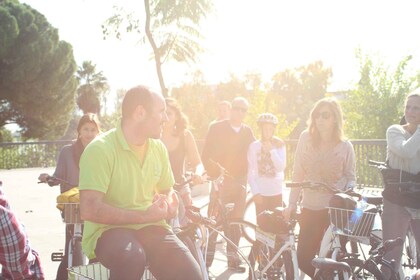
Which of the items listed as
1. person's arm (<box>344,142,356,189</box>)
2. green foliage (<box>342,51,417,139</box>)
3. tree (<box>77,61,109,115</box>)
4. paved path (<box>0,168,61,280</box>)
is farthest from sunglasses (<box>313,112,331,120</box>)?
tree (<box>77,61,109,115</box>)

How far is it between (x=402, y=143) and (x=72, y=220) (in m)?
2.74

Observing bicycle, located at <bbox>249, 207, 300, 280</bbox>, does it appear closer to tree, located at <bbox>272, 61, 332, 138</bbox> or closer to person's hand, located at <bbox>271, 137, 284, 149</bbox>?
person's hand, located at <bbox>271, 137, 284, 149</bbox>

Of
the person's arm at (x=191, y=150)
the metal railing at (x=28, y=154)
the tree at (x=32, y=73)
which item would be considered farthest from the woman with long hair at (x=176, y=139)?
the tree at (x=32, y=73)

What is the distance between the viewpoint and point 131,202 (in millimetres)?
3082

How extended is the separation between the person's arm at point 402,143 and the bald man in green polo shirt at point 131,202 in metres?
2.04

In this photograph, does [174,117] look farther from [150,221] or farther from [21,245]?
[21,245]

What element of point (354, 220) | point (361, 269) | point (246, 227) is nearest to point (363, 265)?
point (361, 269)

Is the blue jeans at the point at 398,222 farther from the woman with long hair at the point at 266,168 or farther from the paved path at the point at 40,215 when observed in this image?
the paved path at the point at 40,215

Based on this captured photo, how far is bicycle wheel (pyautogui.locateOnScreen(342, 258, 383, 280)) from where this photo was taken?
3312mm

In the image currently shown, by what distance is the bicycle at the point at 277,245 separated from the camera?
4.78 meters

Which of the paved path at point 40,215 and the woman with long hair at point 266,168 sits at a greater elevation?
the woman with long hair at point 266,168

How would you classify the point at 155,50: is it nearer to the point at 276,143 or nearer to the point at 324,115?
the point at 276,143

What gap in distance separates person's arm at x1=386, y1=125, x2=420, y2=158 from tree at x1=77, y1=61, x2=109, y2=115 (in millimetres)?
48332

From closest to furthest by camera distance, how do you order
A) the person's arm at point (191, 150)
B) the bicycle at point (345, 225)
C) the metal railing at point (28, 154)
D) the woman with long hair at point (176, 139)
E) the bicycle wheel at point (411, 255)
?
1. the bicycle at point (345, 225)
2. the bicycle wheel at point (411, 255)
3. the woman with long hair at point (176, 139)
4. the person's arm at point (191, 150)
5. the metal railing at point (28, 154)
